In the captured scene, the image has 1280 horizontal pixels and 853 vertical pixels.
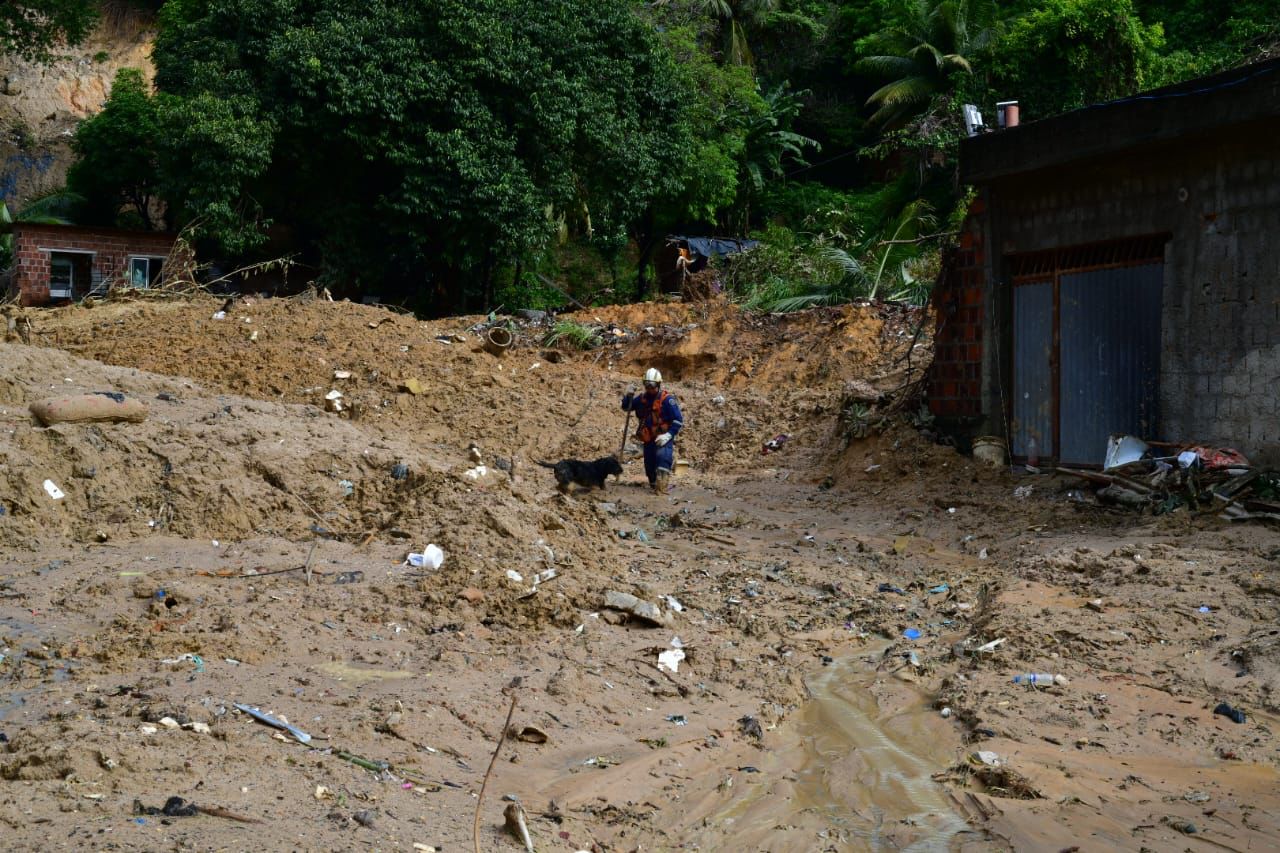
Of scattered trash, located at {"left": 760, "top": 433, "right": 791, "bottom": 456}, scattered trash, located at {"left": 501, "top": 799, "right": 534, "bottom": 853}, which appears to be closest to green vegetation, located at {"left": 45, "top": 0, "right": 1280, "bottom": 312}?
scattered trash, located at {"left": 760, "top": 433, "right": 791, "bottom": 456}

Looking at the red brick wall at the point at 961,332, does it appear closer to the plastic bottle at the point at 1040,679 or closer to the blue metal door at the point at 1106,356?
the blue metal door at the point at 1106,356

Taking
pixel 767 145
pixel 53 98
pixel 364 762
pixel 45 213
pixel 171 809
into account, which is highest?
pixel 53 98

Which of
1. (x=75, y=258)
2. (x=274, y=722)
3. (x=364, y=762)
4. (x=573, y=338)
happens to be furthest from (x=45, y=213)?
(x=364, y=762)

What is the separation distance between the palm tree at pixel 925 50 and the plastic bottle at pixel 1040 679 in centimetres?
2694

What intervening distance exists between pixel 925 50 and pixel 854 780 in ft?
98.8

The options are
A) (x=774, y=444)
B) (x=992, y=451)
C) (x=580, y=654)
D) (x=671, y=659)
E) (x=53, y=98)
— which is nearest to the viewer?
(x=580, y=654)

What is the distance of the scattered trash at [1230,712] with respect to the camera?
555 centimetres

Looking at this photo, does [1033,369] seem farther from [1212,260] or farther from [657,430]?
[657,430]

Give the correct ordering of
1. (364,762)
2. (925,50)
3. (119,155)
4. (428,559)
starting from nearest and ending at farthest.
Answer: (364,762)
(428,559)
(119,155)
(925,50)

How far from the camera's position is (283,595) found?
6.39 m

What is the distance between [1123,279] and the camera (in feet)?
34.3

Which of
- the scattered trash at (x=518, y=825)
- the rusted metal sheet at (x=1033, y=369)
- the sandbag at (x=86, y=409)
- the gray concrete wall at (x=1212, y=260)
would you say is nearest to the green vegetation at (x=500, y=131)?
the rusted metal sheet at (x=1033, y=369)

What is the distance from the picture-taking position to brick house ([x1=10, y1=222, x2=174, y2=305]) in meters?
25.2

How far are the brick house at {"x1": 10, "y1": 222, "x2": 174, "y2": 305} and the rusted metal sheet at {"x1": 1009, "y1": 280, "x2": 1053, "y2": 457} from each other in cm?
1973
